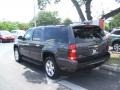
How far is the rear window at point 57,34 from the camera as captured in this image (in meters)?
7.97

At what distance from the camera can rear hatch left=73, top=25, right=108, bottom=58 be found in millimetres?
7745

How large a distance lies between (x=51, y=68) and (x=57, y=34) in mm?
1211

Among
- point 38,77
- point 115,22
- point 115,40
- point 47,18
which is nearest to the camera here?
point 38,77

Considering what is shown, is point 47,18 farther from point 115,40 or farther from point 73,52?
point 73,52

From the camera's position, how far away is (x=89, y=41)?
26.2 ft

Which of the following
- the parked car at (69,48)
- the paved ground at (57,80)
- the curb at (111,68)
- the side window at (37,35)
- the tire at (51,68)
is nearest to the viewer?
the paved ground at (57,80)

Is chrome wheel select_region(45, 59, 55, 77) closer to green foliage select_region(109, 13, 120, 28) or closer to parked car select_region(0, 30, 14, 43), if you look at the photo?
parked car select_region(0, 30, 14, 43)

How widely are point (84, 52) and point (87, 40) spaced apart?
1.42ft

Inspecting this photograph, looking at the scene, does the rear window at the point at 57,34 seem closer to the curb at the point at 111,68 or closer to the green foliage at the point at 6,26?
the curb at the point at 111,68

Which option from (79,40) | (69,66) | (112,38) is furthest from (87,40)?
(112,38)

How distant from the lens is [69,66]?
7.62 meters

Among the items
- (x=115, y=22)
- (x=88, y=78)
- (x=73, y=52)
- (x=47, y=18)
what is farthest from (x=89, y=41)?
(x=115, y=22)

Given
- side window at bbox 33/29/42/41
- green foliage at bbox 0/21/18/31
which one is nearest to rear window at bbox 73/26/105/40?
side window at bbox 33/29/42/41

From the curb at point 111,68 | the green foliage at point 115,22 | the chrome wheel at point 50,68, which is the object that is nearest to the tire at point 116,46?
the curb at point 111,68
